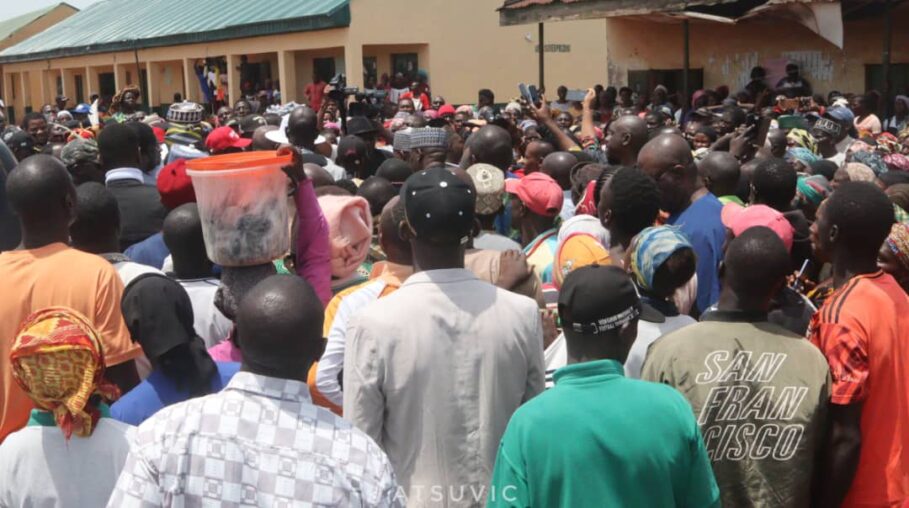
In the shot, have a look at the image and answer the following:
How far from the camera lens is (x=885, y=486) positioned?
131 inches

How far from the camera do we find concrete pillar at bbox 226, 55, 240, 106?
92.0ft

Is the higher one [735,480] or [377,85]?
[377,85]

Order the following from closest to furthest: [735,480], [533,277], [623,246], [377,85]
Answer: [735,480] < [533,277] < [623,246] < [377,85]

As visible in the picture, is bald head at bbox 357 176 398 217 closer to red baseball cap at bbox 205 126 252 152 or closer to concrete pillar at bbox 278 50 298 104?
red baseball cap at bbox 205 126 252 152

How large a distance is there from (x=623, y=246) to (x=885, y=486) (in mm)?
1466

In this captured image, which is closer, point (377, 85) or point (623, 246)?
point (623, 246)

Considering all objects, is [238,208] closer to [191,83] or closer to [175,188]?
[175,188]

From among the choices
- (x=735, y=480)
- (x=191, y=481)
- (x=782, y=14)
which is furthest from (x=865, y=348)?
(x=782, y=14)

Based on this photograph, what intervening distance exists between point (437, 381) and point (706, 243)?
2.47 m

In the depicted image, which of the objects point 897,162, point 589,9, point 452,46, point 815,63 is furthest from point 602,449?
point 452,46

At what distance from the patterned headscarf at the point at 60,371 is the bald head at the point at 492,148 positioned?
13.1 ft

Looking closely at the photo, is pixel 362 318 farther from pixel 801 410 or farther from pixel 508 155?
pixel 508 155

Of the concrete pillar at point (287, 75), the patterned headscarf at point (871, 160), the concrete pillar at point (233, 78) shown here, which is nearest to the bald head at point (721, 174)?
the patterned headscarf at point (871, 160)

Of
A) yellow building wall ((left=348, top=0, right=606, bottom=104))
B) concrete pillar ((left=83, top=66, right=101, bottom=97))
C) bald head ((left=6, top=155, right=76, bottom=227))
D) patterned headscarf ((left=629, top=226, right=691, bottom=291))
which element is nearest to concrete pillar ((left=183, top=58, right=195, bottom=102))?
yellow building wall ((left=348, top=0, right=606, bottom=104))
